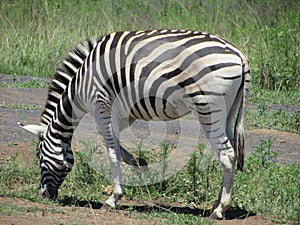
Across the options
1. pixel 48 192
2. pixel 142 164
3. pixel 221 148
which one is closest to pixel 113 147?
pixel 142 164

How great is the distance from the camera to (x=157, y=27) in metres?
14.1

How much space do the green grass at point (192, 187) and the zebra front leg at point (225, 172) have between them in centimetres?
32

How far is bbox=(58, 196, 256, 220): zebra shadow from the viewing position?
6062mm

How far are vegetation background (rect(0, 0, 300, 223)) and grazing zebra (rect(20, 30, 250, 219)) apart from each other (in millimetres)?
480

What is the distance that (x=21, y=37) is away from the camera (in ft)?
44.9

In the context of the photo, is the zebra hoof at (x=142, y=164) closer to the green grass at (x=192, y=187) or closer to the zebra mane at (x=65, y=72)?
the green grass at (x=192, y=187)

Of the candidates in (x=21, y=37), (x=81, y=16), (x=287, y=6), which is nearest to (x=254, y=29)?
(x=287, y=6)

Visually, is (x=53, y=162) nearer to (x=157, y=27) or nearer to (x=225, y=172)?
(x=225, y=172)

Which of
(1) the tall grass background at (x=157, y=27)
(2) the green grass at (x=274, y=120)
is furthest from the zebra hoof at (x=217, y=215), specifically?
(1) the tall grass background at (x=157, y=27)

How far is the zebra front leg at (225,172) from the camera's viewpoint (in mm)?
5785

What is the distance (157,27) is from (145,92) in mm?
8240

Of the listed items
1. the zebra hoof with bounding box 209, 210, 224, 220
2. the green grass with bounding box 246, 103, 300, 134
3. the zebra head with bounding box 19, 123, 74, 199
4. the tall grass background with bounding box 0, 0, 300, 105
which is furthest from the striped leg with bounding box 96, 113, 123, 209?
the tall grass background with bounding box 0, 0, 300, 105

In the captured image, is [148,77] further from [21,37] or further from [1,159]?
[21,37]

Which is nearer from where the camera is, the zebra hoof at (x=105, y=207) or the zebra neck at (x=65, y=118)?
the zebra hoof at (x=105, y=207)
